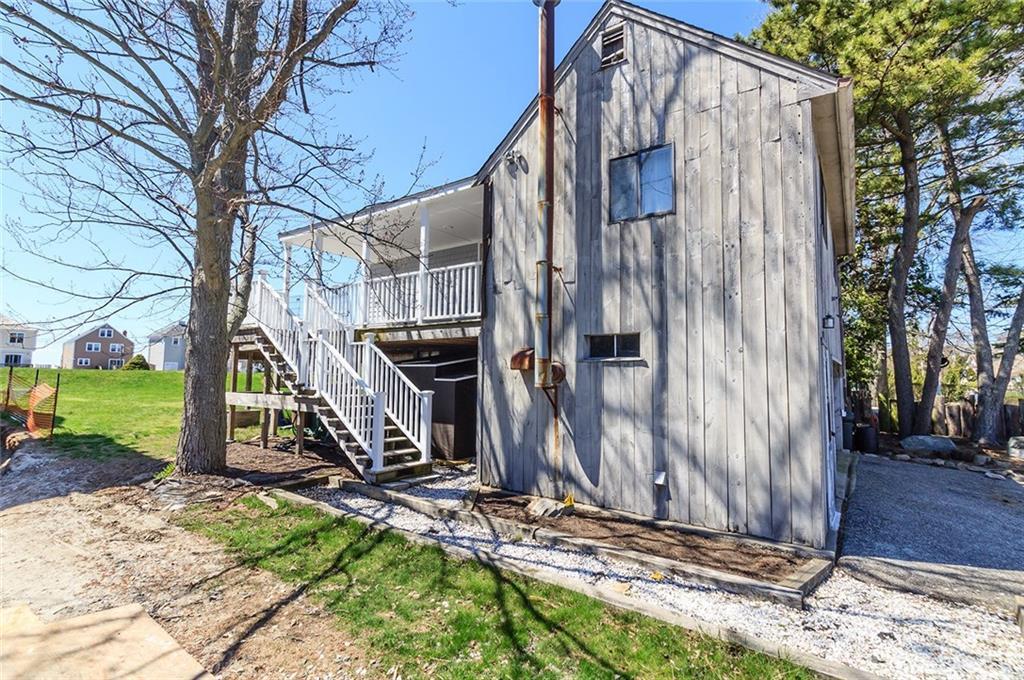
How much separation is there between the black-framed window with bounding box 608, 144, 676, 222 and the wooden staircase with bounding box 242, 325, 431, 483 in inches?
192

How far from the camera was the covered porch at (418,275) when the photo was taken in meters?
9.21

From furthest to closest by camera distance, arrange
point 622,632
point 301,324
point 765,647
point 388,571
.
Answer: point 301,324, point 388,571, point 622,632, point 765,647

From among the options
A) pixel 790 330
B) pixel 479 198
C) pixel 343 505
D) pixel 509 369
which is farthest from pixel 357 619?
pixel 479 198

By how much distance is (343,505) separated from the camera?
6453 mm

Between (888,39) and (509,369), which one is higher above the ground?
(888,39)

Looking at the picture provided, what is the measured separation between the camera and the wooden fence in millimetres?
13055

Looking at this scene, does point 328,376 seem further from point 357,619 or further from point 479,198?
point 357,619

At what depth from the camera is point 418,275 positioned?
9.83m

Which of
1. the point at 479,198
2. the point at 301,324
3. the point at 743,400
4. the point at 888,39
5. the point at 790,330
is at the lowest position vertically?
the point at 743,400

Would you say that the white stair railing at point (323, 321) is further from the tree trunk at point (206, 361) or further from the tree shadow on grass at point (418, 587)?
the tree shadow on grass at point (418, 587)

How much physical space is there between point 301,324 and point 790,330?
8.34 m

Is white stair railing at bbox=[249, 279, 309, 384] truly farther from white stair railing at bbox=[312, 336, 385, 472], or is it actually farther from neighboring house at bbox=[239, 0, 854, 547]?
neighboring house at bbox=[239, 0, 854, 547]

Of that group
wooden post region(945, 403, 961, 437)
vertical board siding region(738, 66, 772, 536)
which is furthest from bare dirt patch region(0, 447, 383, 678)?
wooden post region(945, 403, 961, 437)

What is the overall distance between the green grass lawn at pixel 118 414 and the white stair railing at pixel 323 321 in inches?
133
